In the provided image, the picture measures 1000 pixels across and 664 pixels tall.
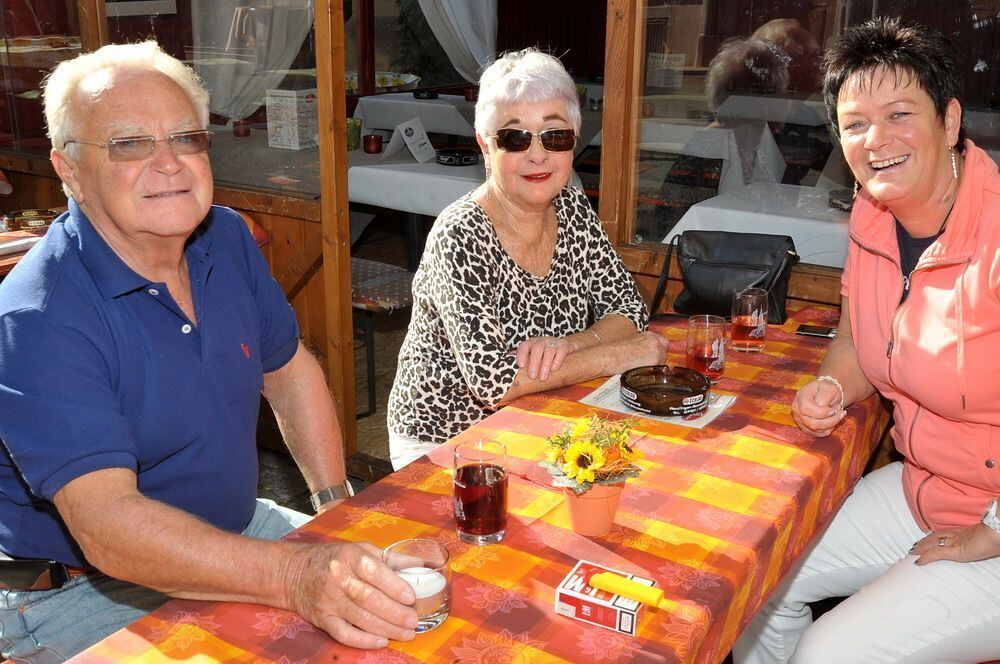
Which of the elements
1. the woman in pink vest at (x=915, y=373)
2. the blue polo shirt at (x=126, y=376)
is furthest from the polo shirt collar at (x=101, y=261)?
the woman in pink vest at (x=915, y=373)

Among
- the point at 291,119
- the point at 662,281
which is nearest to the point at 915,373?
the point at 662,281

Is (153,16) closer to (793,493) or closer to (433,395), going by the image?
(433,395)

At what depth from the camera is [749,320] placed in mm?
2496

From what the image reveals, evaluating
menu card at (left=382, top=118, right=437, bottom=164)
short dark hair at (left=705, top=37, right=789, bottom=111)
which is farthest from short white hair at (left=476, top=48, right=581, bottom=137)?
menu card at (left=382, top=118, right=437, bottom=164)

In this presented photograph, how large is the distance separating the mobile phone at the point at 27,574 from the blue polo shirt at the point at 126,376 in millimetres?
70

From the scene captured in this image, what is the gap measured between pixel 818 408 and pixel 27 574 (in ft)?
5.22

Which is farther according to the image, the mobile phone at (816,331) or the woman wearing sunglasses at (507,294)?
the mobile phone at (816,331)

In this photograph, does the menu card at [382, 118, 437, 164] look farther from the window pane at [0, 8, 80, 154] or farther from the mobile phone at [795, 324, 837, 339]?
the mobile phone at [795, 324, 837, 339]

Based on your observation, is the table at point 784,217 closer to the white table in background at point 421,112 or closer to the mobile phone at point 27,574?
the mobile phone at point 27,574

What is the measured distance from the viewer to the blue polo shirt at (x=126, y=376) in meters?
1.48

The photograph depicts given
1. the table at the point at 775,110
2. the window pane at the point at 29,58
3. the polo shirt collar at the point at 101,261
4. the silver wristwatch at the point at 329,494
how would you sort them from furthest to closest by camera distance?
the window pane at the point at 29,58
the table at the point at 775,110
the silver wristwatch at the point at 329,494
the polo shirt collar at the point at 101,261

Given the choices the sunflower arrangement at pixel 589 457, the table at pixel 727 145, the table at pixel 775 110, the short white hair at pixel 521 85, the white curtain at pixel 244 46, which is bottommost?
the sunflower arrangement at pixel 589 457

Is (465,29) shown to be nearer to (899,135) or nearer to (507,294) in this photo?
(507,294)

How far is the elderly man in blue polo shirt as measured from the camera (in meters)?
1.37
